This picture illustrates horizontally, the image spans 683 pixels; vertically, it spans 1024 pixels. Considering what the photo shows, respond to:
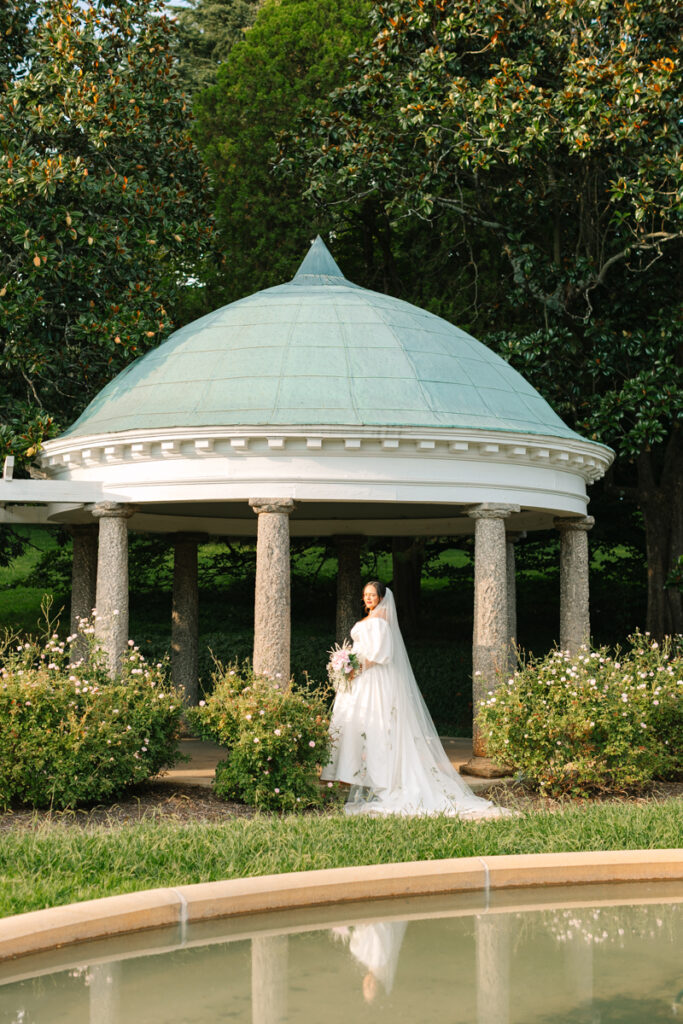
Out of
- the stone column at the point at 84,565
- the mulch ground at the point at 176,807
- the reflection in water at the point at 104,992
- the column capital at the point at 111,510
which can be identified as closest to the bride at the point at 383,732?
the mulch ground at the point at 176,807

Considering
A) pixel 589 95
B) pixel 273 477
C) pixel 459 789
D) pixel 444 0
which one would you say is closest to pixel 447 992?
pixel 459 789

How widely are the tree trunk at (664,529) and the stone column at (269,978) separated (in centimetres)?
1689

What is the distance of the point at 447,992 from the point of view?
20.9ft

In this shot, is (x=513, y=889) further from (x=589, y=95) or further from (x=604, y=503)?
(x=604, y=503)

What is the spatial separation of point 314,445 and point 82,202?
9231mm

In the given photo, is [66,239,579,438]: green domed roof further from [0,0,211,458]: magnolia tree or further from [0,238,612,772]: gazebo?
[0,0,211,458]: magnolia tree

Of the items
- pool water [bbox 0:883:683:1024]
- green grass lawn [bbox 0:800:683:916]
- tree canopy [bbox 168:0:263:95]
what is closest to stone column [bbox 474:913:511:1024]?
pool water [bbox 0:883:683:1024]

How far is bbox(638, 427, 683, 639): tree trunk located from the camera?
899 inches

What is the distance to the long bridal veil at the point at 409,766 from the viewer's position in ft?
39.8

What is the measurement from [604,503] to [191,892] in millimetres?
20586

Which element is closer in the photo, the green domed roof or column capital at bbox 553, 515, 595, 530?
the green domed roof

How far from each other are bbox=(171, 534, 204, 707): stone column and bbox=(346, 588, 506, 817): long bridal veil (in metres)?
7.54

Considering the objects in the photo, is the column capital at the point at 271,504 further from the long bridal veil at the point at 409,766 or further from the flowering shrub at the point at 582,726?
the flowering shrub at the point at 582,726

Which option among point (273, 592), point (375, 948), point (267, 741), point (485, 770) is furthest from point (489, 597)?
point (375, 948)
